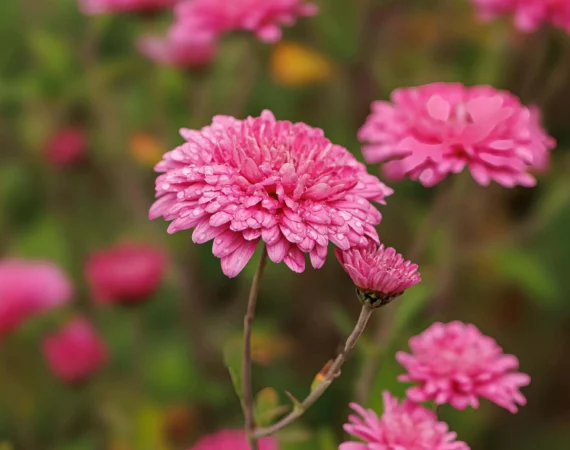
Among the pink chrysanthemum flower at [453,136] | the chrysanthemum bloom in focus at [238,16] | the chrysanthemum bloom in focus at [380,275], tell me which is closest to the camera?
the chrysanthemum bloom in focus at [380,275]

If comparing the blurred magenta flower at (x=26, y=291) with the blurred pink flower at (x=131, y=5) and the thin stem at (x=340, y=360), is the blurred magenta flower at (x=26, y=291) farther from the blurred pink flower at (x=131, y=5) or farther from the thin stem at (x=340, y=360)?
the thin stem at (x=340, y=360)

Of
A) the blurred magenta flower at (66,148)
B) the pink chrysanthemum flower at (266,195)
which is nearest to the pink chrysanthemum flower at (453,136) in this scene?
the pink chrysanthemum flower at (266,195)

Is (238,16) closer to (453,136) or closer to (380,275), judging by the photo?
(453,136)

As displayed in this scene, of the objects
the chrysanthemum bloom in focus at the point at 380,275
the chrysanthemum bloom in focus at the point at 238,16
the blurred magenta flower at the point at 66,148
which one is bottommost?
the blurred magenta flower at the point at 66,148

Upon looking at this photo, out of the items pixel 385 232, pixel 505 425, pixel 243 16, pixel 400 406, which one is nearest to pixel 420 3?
pixel 385 232

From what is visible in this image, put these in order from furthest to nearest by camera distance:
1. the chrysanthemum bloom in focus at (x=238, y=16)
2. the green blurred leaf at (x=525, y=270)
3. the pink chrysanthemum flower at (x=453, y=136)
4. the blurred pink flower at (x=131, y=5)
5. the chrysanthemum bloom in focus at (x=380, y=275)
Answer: the green blurred leaf at (x=525, y=270)
the blurred pink flower at (x=131, y=5)
the chrysanthemum bloom in focus at (x=238, y=16)
the pink chrysanthemum flower at (x=453, y=136)
the chrysanthemum bloom in focus at (x=380, y=275)

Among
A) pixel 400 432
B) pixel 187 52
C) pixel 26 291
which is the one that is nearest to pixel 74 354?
pixel 26 291

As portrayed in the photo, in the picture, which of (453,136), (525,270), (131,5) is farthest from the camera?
(525,270)
